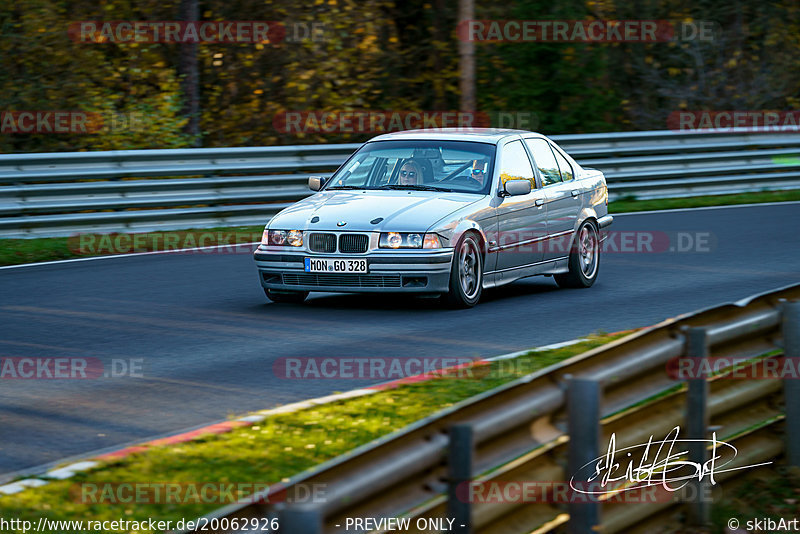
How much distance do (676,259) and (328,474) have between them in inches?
472

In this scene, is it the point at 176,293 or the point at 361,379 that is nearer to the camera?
the point at 361,379

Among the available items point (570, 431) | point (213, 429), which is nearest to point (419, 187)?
point (213, 429)

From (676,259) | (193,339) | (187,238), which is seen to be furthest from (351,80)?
(193,339)

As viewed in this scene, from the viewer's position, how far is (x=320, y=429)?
6.64 meters

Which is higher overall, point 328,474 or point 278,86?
point 278,86

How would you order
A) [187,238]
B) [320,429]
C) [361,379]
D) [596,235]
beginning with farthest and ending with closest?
[187,238], [596,235], [361,379], [320,429]

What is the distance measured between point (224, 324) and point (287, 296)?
1362mm

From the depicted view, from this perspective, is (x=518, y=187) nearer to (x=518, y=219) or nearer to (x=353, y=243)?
(x=518, y=219)

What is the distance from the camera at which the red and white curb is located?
222 inches

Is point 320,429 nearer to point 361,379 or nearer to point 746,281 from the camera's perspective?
point 361,379

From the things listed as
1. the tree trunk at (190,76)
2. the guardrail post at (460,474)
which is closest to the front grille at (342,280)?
the guardrail post at (460,474)

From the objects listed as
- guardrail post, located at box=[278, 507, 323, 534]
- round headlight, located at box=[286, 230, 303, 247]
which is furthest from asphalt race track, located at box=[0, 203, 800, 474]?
guardrail post, located at box=[278, 507, 323, 534]

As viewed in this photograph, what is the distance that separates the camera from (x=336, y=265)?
424 inches

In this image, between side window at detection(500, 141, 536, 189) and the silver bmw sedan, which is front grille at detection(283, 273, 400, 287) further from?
side window at detection(500, 141, 536, 189)
